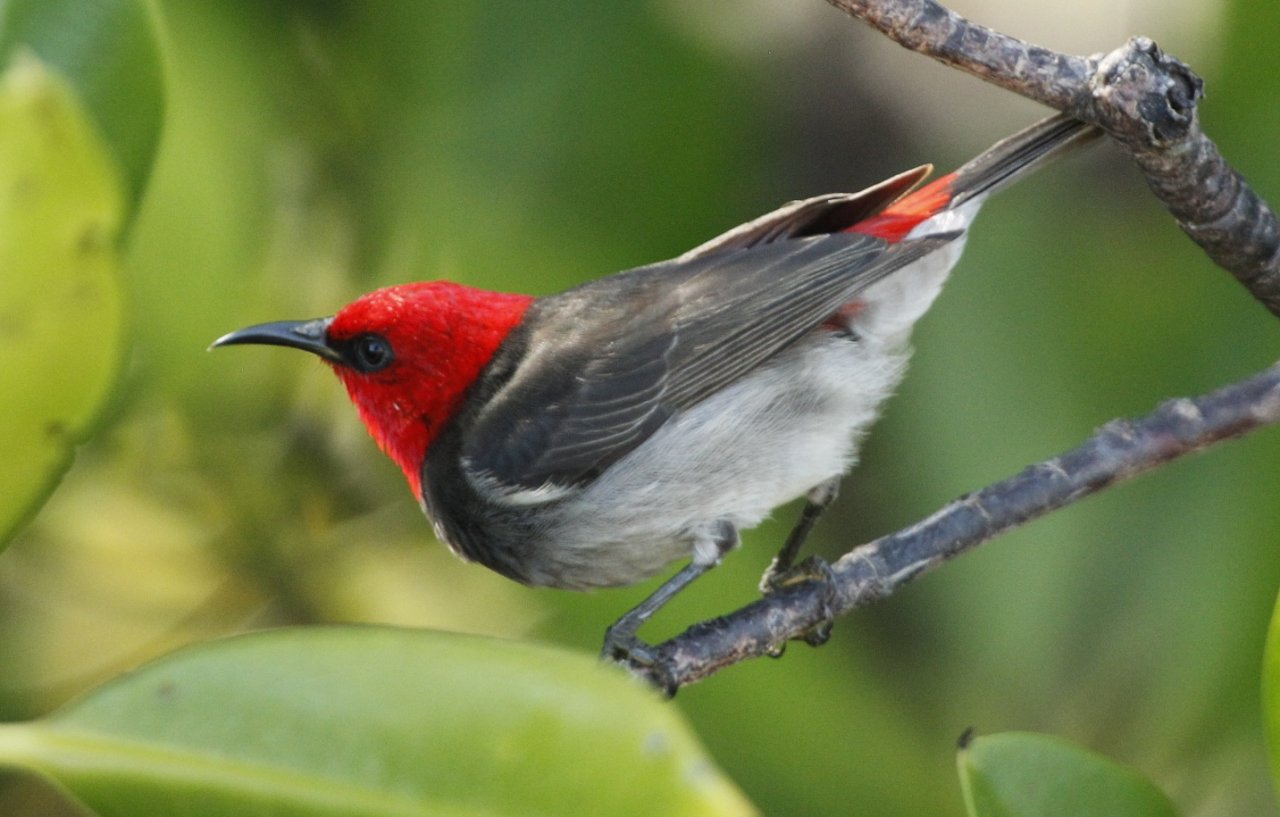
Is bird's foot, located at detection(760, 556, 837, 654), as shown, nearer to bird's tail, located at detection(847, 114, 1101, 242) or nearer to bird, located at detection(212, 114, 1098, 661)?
bird, located at detection(212, 114, 1098, 661)

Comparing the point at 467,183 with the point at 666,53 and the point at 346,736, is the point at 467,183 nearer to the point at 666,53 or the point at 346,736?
the point at 666,53

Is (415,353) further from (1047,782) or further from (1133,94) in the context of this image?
(1047,782)

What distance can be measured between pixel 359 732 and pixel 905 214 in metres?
1.84

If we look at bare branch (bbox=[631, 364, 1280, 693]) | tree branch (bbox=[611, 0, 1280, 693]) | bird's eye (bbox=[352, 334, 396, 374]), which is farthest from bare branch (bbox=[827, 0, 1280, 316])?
bird's eye (bbox=[352, 334, 396, 374])

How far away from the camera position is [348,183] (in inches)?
94.5

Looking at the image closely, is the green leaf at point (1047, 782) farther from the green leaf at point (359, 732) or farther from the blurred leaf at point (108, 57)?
the blurred leaf at point (108, 57)

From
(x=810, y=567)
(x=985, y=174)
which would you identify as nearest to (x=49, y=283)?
(x=810, y=567)

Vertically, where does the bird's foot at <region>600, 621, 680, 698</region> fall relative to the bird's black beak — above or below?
below

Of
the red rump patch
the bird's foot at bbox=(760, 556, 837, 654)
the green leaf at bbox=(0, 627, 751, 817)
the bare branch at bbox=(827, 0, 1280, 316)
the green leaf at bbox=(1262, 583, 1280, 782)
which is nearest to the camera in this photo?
the green leaf at bbox=(0, 627, 751, 817)

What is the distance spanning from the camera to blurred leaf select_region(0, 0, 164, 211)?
1384 millimetres

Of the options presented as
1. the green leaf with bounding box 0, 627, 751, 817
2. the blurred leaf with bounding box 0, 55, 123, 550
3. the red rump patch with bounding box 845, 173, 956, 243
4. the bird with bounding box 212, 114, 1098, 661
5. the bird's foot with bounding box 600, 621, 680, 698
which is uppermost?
the blurred leaf with bounding box 0, 55, 123, 550

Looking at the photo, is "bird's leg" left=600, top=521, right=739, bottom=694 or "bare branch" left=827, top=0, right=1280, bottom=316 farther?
"bird's leg" left=600, top=521, right=739, bottom=694

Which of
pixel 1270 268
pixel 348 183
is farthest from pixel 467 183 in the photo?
pixel 1270 268

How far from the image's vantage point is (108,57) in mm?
1399
